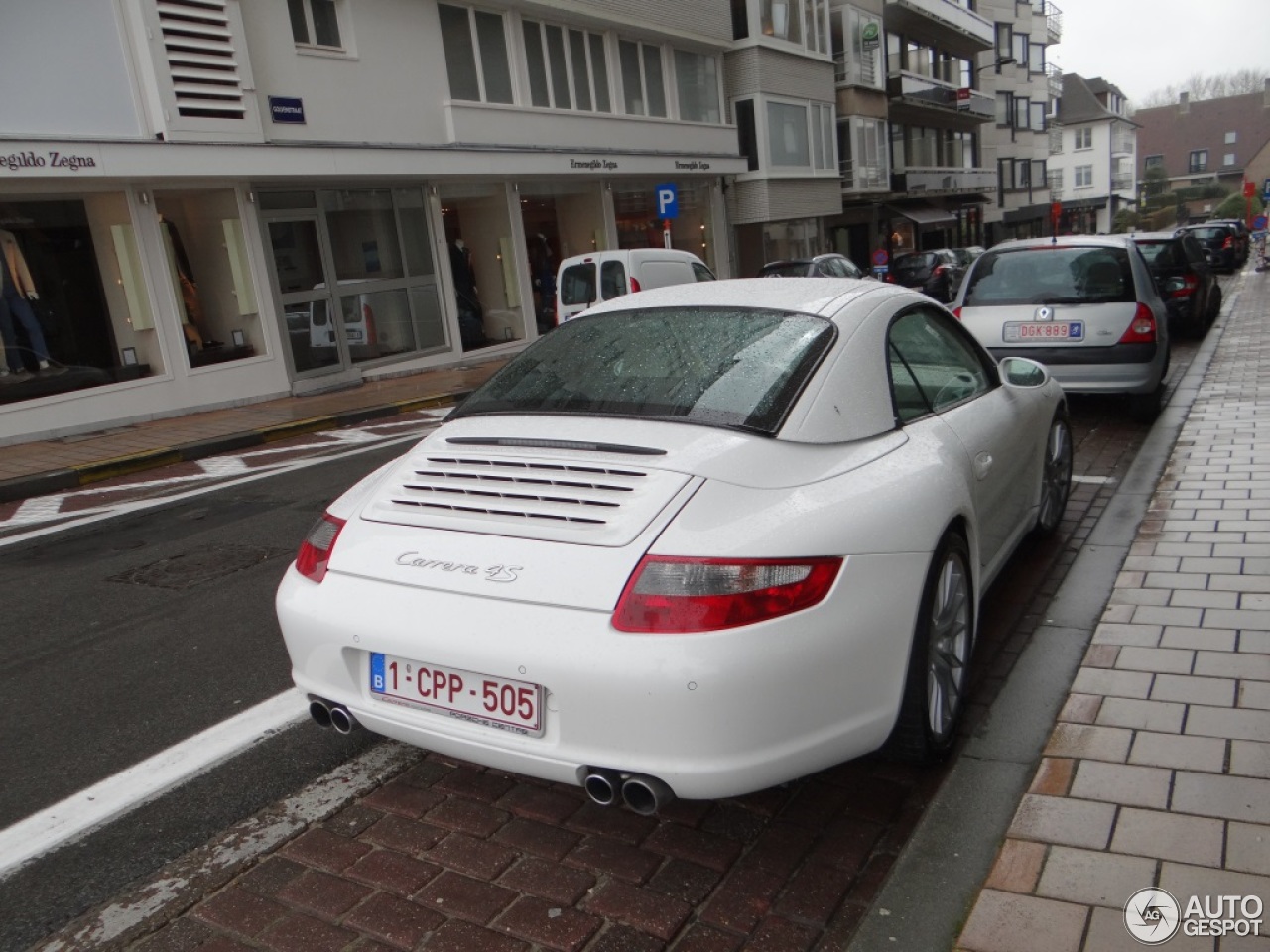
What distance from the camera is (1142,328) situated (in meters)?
7.91

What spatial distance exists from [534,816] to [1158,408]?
7605 mm

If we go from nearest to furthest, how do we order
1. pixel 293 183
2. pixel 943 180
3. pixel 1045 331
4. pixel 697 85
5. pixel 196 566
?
pixel 196 566 → pixel 1045 331 → pixel 293 183 → pixel 697 85 → pixel 943 180

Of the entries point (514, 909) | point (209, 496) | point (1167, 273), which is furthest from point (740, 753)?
point (1167, 273)

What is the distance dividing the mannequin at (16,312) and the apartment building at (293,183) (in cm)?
6

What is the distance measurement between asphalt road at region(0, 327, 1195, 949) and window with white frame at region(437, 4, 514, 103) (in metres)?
12.9

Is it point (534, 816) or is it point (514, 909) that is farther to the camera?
point (534, 816)

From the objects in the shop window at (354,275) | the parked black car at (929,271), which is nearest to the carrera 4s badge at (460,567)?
the shop window at (354,275)

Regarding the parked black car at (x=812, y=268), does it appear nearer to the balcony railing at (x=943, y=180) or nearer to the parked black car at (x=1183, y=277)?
the parked black car at (x=1183, y=277)

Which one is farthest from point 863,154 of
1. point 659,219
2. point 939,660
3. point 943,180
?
point 939,660

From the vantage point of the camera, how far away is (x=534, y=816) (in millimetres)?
2967

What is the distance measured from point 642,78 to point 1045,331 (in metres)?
17.4

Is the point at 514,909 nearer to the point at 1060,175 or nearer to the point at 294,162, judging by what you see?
the point at 294,162

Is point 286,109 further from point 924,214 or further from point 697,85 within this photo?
point 924,214

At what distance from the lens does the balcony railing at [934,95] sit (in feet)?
121
